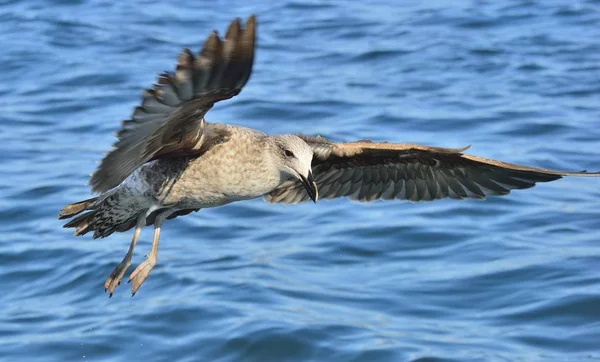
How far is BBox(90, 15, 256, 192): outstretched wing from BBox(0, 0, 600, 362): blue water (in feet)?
7.72

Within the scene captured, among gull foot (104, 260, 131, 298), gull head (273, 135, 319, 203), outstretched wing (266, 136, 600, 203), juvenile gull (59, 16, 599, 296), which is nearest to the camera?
juvenile gull (59, 16, 599, 296)

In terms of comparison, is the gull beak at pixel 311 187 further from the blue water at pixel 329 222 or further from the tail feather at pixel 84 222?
the blue water at pixel 329 222

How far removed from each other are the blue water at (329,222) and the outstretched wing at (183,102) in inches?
92.6

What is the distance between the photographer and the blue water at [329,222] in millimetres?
8047

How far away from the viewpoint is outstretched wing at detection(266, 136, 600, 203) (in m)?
7.07

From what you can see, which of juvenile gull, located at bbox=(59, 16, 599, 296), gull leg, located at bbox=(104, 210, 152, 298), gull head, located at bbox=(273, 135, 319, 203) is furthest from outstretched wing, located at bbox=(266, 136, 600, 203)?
gull leg, located at bbox=(104, 210, 152, 298)

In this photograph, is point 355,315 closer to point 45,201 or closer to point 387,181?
point 387,181

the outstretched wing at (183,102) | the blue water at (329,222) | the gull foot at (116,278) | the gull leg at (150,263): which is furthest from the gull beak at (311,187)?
the blue water at (329,222)

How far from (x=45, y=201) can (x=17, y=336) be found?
6.75 feet

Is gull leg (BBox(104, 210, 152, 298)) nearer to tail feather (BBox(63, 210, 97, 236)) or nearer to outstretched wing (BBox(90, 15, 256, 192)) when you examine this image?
tail feather (BBox(63, 210, 97, 236))

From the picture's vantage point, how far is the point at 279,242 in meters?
9.38

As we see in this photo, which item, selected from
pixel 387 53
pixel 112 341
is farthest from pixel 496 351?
pixel 387 53

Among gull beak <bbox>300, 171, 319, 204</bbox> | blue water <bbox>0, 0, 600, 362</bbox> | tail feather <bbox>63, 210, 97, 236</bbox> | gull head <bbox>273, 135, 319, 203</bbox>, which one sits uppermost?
gull head <bbox>273, 135, 319, 203</bbox>

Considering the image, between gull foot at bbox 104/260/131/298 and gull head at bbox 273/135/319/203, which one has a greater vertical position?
gull head at bbox 273/135/319/203
